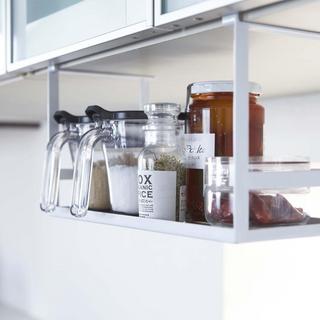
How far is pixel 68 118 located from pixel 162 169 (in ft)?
1.00

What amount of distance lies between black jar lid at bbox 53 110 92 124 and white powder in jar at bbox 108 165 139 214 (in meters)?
0.15

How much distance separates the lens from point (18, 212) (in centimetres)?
254

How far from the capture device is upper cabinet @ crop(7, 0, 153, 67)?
861mm

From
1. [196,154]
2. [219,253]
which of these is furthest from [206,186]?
[219,253]

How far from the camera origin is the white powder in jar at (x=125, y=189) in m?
0.94

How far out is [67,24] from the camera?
101 centimetres

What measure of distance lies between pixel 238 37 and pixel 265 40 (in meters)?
0.13

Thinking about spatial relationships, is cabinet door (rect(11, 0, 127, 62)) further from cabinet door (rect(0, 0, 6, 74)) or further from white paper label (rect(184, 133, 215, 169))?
white paper label (rect(184, 133, 215, 169))

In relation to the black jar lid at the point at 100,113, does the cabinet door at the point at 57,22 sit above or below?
above

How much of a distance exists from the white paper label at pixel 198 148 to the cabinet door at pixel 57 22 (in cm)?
17

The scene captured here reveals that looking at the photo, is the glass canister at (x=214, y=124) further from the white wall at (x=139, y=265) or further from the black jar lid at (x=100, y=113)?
the white wall at (x=139, y=265)

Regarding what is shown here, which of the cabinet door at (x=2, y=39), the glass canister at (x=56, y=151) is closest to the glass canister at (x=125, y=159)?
the glass canister at (x=56, y=151)

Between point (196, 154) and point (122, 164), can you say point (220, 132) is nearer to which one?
point (196, 154)

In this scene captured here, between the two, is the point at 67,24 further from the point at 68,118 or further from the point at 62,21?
the point at 68,118
